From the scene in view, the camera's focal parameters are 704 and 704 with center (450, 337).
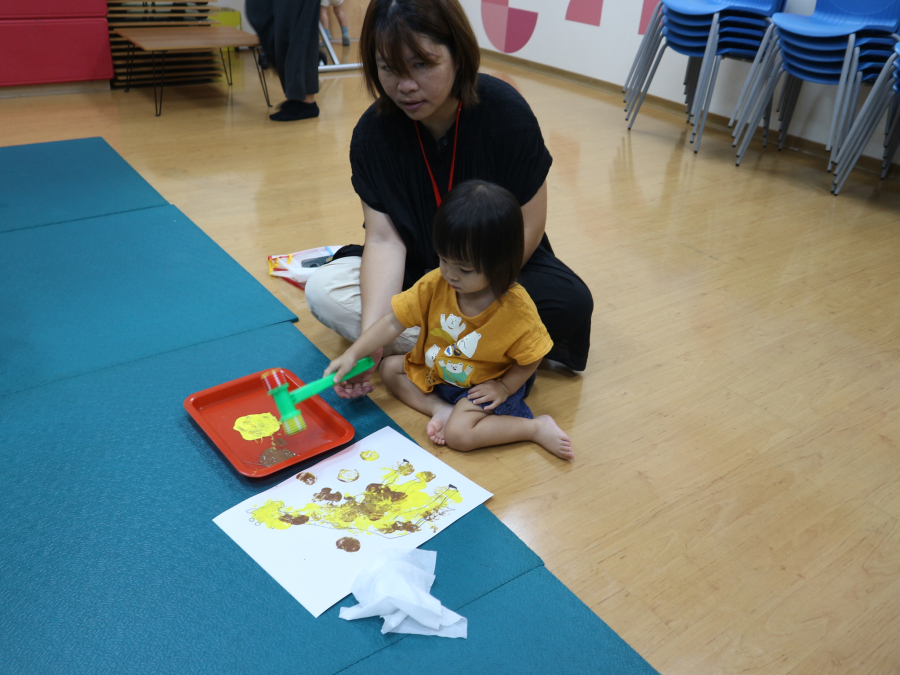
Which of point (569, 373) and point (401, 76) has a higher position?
point (401, 76)

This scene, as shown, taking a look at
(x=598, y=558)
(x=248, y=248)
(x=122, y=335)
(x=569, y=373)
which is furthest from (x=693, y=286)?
(x=122, y=335)

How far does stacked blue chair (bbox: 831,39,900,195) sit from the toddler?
7.23 feet

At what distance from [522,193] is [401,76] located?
37 centimetres

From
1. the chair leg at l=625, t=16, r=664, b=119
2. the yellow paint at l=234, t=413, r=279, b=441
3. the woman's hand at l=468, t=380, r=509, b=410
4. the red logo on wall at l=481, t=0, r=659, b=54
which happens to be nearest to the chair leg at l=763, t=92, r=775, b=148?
the chair leg at l=625, t=16, r=664, b=119

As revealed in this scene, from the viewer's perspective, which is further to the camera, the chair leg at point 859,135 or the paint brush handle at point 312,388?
the chair leg at point 859,135

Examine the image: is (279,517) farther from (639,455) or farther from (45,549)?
(639,455)

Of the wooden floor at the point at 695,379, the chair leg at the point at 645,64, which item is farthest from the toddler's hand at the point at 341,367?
the chair leg at the point at 645,64

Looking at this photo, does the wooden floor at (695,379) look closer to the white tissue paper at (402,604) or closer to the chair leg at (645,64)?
the white tissue paper at (402,604)

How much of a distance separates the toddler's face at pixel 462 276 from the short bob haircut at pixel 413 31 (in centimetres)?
36

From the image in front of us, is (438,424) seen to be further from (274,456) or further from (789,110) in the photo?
(789,110)

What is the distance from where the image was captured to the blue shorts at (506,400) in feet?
4.73

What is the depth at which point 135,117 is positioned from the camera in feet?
11.6

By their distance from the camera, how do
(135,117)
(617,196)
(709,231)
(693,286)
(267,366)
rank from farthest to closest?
(135,117)
(617,196)
(709,231)
(693,286)
(267,366)

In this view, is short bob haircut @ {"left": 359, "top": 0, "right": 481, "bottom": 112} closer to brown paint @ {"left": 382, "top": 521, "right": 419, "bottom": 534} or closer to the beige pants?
the beige pants
